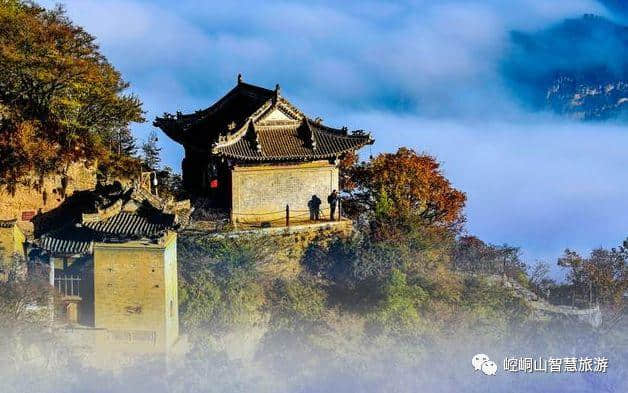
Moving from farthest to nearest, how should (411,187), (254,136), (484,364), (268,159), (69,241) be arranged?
(411,187)
(254,136)
(268,159)
(484,364)
(69,241)

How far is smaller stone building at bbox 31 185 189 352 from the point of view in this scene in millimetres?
19875

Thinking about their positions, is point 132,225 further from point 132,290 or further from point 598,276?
point 598,276

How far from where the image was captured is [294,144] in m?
25.4

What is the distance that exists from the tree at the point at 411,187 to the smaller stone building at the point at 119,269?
8.67 metres

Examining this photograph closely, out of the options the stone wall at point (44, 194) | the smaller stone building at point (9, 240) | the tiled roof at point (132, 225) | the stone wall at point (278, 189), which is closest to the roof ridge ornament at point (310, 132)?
the stone wall at point (278, 189)

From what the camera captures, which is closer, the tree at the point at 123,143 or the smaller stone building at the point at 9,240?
the smaller stone building at the point at 9,240

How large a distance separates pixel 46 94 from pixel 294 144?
7076 millimetres

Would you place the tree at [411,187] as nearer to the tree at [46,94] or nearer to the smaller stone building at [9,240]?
the tree at [46,94]

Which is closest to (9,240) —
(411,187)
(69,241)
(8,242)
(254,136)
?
(8,242)

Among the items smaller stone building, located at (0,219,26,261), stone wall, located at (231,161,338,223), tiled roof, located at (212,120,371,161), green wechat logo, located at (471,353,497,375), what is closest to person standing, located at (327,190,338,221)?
stone wall, located at (231,161,338,223)

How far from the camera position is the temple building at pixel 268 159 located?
24753 mm

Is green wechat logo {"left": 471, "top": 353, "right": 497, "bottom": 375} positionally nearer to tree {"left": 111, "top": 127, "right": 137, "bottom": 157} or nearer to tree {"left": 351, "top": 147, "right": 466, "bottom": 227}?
tree {"left": 351, "top": 147, "right": 466, "bottom": 227}

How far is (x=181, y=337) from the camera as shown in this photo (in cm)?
2152

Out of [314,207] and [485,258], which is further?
[485,258]
